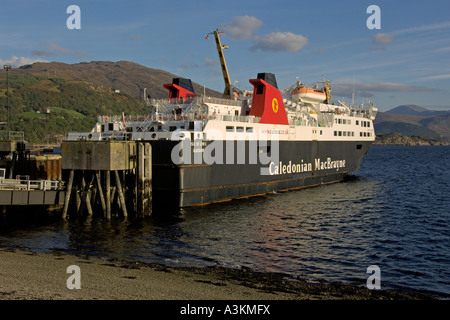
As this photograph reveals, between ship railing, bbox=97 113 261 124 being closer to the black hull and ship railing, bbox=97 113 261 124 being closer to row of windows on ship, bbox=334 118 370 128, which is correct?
the black hull

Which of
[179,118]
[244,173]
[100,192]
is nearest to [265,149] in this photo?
[244,173]

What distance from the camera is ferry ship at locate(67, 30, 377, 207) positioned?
1083 inches

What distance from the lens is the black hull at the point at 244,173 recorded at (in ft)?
89.4

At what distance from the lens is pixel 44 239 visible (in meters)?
20.6

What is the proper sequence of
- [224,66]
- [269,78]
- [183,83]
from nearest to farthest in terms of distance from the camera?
[269,78] < [183,83] < [224,66]

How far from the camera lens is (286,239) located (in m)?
21.6

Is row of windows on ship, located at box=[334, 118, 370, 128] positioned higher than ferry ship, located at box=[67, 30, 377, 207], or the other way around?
row of windows on ship, located at box=[334, 118, 370, 128]

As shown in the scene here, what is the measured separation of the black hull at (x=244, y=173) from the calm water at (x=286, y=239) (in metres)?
1.24

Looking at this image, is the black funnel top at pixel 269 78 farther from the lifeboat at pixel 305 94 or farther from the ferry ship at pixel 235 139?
the lifeboat at pixel 305 94

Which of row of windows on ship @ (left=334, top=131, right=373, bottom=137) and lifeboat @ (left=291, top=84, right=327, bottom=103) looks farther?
row of windows on ship @ (left=334, top=131, right=373, bottom=137)

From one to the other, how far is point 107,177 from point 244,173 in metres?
11.8

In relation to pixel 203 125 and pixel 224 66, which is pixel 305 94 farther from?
pixel 203 125

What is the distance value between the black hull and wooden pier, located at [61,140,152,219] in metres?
1.52

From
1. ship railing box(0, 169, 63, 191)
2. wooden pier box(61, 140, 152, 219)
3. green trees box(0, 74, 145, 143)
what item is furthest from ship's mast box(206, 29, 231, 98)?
green trees box(0, 74, 145, 143)
